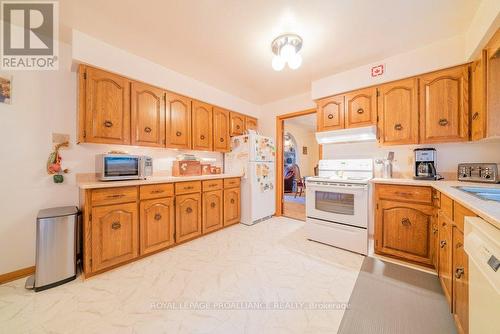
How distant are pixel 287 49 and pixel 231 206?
240 cm

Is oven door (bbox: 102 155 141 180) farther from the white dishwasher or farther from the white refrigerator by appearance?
the white dishwasher

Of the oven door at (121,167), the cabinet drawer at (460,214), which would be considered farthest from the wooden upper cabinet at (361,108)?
the oven door at (121,167)

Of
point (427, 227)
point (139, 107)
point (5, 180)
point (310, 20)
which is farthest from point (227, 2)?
point (427, 227)

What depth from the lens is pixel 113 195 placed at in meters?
1.92

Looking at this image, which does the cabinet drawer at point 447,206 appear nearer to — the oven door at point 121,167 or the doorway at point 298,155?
the oven door at point 121,167

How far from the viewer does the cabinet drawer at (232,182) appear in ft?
10.4

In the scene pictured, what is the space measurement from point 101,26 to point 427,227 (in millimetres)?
3743

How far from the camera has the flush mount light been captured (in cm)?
186

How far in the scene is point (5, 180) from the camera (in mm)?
1803

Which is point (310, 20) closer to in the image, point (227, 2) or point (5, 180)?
point (227, 2)

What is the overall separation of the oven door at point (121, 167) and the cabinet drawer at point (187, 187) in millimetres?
484

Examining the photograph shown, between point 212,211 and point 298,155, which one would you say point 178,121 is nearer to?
point 212,211

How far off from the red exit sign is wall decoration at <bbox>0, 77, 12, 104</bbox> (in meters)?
3.99

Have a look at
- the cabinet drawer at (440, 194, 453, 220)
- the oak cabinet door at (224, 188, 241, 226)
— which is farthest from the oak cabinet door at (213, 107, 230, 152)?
the cabinet drawer at (440, 194, 453, 220)
